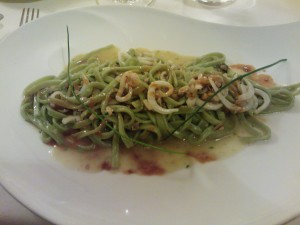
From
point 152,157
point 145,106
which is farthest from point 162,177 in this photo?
point 145,106

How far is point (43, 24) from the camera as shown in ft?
6.14

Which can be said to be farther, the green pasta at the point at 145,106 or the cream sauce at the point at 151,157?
the green pasta at the point at 145,106

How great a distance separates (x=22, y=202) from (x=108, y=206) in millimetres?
279

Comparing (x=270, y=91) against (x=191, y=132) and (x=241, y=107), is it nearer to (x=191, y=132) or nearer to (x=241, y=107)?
(x=241, y=107)

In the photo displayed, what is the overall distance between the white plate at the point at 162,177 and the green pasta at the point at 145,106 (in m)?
0.08

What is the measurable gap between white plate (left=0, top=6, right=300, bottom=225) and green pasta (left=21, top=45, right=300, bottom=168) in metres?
0.08

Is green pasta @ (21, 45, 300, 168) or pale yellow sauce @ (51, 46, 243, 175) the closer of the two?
pale yellow sauce @ (51, 46, 243, 175)

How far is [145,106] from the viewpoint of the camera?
1.46m

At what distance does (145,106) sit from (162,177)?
0.33 m

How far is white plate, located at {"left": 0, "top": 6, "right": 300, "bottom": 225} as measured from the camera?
110cm

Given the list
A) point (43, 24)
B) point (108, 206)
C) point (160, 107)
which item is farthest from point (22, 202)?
point (43, 24)

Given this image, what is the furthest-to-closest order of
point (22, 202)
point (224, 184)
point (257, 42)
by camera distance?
point (257, 42) < point (224, 184) < point (22, 202)

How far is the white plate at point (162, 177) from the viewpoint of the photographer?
1.10 m

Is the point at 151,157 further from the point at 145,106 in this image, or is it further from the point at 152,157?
the point at 145,106
